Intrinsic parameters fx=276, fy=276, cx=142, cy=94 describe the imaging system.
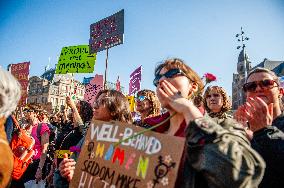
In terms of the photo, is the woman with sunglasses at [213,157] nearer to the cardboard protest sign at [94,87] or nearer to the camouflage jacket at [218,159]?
the camouflage jacket at [218,159]

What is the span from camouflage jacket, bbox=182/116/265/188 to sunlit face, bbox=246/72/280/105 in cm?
110

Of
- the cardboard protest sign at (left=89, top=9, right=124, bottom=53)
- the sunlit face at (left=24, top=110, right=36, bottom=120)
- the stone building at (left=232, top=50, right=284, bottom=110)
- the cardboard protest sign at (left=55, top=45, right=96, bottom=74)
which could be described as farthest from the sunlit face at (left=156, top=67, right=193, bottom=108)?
the stone building at (left=232, top=50, right=284, bottom=110)

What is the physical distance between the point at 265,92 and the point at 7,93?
6.88 ft

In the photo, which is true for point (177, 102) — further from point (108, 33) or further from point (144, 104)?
point (108, 33)

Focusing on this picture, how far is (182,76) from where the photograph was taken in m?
1.97

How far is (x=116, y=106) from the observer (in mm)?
3131

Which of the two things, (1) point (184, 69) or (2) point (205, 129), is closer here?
(2) point (205, 129)

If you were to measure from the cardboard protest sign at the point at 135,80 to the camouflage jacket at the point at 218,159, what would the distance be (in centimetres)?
1027

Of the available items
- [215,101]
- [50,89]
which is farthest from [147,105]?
[50,89]

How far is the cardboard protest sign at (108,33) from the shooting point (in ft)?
31.6

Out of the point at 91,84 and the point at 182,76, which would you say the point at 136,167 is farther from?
the point at 91,84

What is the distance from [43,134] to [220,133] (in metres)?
5.01

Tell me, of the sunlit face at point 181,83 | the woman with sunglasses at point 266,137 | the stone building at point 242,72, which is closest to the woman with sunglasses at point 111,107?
the sunlit face at point 181,83

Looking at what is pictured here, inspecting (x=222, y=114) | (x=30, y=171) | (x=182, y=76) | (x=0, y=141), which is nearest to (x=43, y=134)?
(x=30, y=171)
